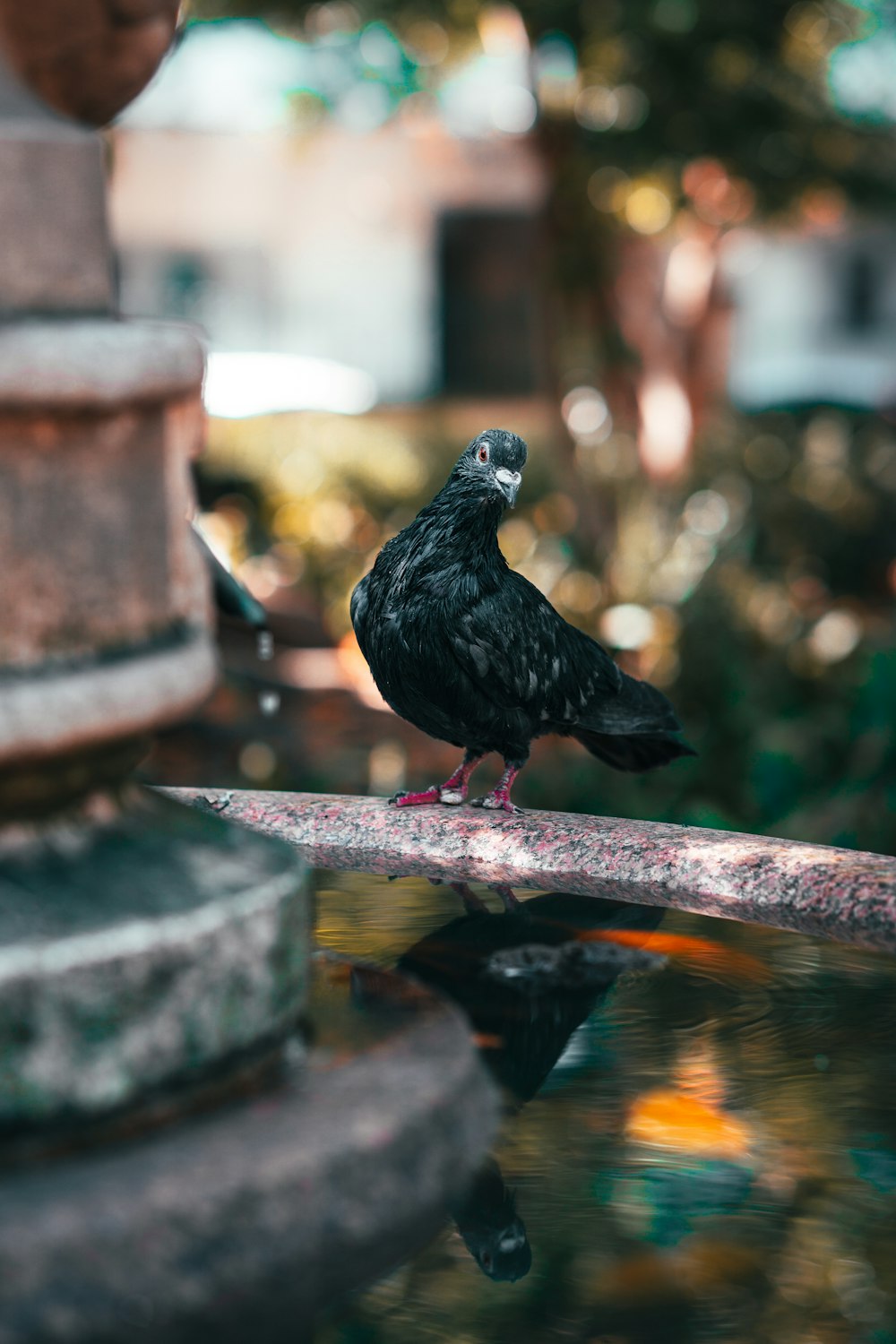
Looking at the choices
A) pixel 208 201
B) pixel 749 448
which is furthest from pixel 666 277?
pixel 208 201

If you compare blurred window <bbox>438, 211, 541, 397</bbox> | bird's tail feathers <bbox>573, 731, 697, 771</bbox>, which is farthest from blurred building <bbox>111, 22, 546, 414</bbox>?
bird's tail feathers <bbox>573, 731, 697, 771</bbox>

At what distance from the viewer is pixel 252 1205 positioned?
5.90 feet

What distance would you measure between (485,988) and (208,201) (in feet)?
64.1

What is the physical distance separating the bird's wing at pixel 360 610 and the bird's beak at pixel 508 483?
371mm

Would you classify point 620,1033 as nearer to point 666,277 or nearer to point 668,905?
point 668,905

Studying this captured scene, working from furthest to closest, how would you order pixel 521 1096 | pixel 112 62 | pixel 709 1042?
1. pixel 709 1042
2. pixel 521 1096
3. pixel 112 62

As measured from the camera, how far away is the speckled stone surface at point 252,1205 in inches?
65.4

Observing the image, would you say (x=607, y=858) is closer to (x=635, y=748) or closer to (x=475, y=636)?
(x=475, y=636)

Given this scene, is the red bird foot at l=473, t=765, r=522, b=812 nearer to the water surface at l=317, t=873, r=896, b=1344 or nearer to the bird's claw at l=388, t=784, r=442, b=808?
the bird's claw at l=388, t=784, r=442, b=808

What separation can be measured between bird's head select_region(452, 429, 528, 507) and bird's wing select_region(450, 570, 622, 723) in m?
0.22

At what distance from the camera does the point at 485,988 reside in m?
2.74

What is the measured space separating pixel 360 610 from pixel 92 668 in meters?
1.47

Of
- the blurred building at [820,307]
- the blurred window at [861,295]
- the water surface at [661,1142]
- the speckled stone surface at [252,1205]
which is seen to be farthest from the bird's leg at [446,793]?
the blurred window at [861,295]

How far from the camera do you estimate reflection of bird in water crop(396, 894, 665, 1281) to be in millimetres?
2077
